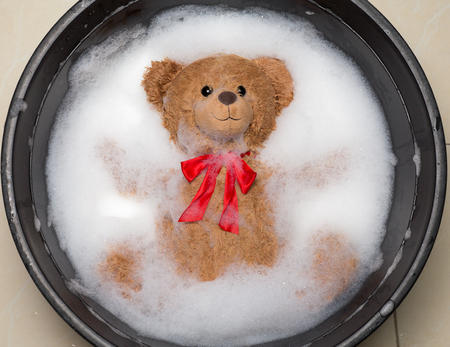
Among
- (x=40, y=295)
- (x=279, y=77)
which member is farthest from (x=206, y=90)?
(x=40, y=295)

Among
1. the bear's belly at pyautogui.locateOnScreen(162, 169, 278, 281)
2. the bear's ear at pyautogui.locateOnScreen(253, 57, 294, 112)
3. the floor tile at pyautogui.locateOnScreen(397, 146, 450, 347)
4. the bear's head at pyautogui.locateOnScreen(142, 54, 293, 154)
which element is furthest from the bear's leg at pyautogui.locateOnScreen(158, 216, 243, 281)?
the floor tile at pyautogui.locateOnScreen(397, 146, 450, 347)

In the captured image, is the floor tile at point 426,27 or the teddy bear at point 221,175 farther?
the floor tile at point 426,27

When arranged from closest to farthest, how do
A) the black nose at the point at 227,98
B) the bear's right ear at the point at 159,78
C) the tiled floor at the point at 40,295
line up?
1. the black nose at the point at 227,98
2. the bear's right ear at the point at 159,78
3. the tiled floor at the point at 40,295

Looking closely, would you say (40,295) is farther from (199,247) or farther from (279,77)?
(279,77)

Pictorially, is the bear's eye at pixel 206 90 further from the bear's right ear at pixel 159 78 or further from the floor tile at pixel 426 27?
the floor tile at pixel 426 27

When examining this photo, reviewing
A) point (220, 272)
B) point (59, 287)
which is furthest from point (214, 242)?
point (59, 287)

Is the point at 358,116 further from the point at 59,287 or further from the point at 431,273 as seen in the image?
the point at 59,287

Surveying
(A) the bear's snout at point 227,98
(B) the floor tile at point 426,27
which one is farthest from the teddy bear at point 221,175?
(B) the floor tile at point 426,27
